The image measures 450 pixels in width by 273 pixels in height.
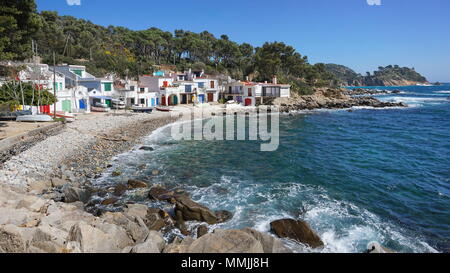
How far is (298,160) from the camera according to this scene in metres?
24.5

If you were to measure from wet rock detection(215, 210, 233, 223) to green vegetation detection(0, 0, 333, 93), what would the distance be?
58545 millimetres

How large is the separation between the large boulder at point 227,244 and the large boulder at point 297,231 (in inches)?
146

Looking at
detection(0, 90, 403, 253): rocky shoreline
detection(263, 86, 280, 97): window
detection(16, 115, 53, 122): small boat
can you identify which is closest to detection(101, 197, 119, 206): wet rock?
detection(0, 90, 403, 253): rocky shoreline

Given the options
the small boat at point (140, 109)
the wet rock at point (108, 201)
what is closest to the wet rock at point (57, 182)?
the wet rock at point (108, 201)

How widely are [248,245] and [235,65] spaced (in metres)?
93.9

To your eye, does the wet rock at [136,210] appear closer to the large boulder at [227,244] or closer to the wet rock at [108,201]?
the wet rock at [108,201]

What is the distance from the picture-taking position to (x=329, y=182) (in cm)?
1908

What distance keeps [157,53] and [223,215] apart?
96.1m

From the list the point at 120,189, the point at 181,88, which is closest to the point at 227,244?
the point at 120,189

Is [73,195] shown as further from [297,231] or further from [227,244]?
[297,231]

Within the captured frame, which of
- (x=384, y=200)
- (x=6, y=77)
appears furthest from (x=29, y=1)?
(x=384, y=200)

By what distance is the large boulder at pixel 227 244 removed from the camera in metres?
8.61

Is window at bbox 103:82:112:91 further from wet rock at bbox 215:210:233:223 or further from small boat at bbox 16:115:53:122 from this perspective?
wet rock at bbox 215:210:233:223

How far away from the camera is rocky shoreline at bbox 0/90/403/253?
8.73 m
